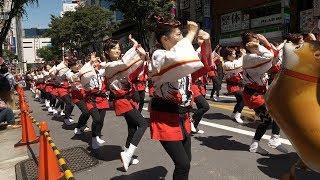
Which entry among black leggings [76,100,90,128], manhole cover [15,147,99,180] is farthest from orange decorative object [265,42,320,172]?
black leggings [76,100,90,128]

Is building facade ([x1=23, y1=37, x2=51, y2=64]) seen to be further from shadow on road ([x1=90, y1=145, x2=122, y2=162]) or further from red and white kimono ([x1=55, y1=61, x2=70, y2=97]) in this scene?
shadow on road ([x1=90, y1=145, x2=122, y2=162])

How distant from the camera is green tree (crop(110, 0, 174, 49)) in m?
26.4

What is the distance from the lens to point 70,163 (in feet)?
21.9

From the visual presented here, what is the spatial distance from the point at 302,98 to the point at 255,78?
3.77 m

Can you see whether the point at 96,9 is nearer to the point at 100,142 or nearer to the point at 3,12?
the point at 3,12

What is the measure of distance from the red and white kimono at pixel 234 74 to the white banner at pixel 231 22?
1757cm

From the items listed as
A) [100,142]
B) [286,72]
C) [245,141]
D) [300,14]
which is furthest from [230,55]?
[300,14]

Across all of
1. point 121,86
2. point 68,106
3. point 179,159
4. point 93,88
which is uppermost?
point 121,86

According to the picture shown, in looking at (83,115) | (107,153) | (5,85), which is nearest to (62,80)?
(5,85)

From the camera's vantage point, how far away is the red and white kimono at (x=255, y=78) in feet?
19.9

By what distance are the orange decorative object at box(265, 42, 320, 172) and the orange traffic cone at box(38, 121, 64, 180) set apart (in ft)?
8.24

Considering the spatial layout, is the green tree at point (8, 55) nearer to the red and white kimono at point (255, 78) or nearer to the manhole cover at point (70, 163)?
the manhole cover at point (70, 163)

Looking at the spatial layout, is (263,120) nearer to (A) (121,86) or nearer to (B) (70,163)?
(A) (121,86)

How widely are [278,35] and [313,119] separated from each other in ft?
69.6
